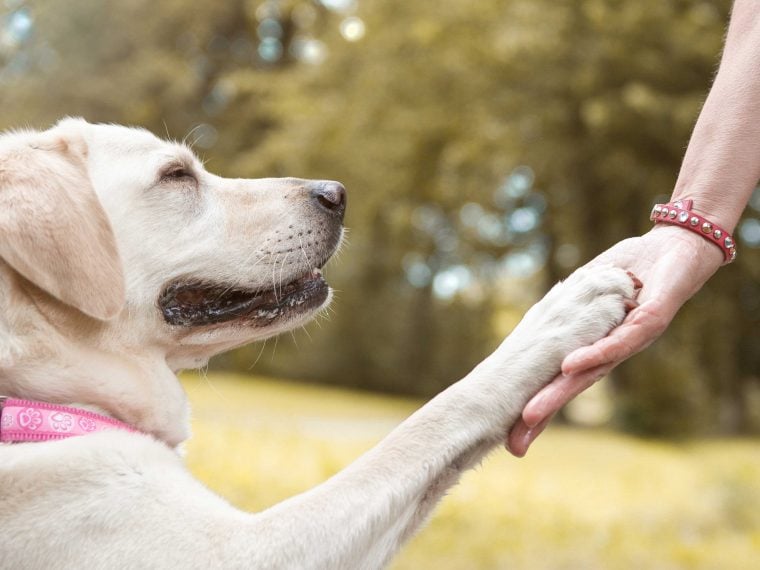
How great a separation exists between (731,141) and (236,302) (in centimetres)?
168

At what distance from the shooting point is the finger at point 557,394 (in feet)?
7.54

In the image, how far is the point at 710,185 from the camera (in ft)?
8.59

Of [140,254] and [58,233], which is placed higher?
[58,233]

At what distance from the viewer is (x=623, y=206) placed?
18062 mm

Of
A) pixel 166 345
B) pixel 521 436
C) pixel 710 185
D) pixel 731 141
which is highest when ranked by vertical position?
pixel 731 141

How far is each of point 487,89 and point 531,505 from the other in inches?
485

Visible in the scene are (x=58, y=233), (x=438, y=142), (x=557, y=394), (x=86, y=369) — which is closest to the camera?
(x=557, y=394)

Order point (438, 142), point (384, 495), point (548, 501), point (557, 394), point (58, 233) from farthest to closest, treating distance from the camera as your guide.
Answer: point (438, 142), point (548, 501), point (58, 233), point (557, 394), point (384, 495)

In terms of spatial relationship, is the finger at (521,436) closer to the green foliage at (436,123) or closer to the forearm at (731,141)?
the forearm at (731,141)

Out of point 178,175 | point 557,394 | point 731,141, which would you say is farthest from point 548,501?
point 557,394

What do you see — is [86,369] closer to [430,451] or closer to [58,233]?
[58,233]

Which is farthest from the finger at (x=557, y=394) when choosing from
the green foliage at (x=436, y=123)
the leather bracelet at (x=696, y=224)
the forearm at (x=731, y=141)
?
the green foliage at (x=436, y=123)

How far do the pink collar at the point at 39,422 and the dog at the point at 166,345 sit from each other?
14mm

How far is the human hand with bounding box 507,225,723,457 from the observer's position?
7.54 ft
